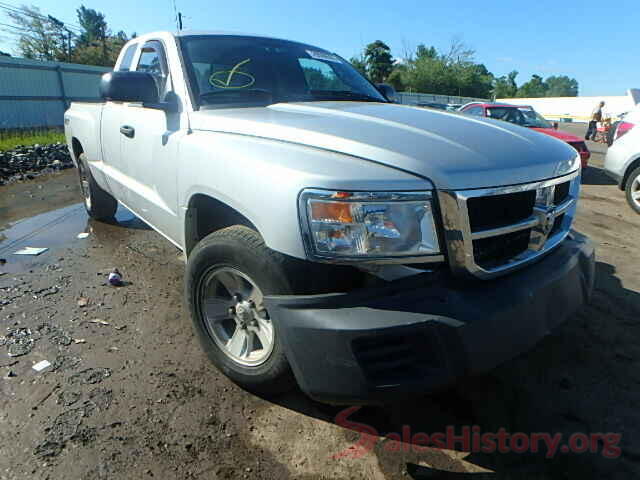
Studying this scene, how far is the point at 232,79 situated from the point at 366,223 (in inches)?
66.5

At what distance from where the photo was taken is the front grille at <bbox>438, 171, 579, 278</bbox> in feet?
→ 5.31

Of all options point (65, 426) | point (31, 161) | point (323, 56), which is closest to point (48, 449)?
point (65, 426)

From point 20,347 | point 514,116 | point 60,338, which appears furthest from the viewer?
point 514,116

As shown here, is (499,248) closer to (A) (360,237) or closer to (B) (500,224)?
(B) (500,224)

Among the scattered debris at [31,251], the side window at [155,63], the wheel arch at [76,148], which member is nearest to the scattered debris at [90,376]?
the side window at [155,63]

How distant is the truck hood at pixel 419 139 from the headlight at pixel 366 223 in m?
0.14

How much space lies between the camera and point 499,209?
182 cm

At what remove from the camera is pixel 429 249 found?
5.35 feet

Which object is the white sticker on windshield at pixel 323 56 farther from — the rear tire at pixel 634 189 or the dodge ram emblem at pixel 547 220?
the rear tire at pixel 634 189

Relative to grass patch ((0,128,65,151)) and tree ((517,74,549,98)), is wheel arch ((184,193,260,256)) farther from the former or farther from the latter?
Result: tree ((517,74,549,98))

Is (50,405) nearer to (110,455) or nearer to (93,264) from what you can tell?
(110,455)

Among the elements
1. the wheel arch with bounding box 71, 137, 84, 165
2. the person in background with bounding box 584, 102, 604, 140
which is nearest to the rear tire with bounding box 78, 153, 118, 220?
the wheel arch with bounding box 71, 137, 84, 165

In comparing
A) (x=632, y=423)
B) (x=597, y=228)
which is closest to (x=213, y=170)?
(x=632, y=423)

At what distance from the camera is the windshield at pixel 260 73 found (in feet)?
8.74
